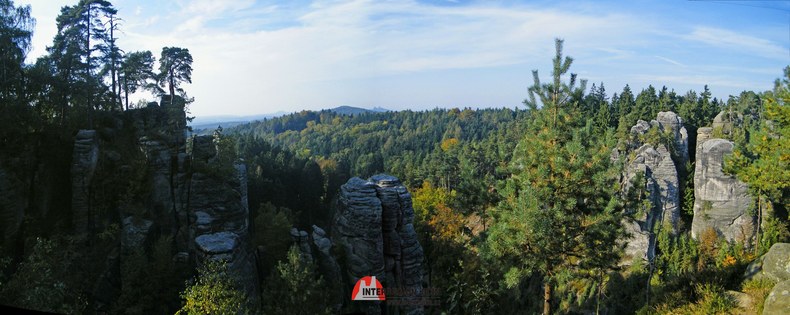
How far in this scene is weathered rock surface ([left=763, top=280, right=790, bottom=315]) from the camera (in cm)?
1159

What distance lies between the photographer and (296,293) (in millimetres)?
17281

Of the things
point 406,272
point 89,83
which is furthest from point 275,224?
point 89,83

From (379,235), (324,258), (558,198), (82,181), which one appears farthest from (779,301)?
(82,181)

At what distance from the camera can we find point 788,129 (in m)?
19.3

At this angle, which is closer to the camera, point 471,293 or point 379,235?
point 379,235

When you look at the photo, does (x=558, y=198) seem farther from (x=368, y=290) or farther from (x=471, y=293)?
(x=471, y=293)

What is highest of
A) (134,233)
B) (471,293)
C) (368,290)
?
(134,233)

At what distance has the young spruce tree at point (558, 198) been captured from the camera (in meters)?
13.1

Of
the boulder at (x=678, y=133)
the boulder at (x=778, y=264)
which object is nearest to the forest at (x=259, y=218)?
the boulder at (x=778, y=264)

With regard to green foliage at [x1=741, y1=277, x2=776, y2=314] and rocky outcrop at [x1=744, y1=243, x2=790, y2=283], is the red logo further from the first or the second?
rocky outcrop at [x1=744, y1=243, x2=790, y2=283]

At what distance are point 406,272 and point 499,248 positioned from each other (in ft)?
43.7

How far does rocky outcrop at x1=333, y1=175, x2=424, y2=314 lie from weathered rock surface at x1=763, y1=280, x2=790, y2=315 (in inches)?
637

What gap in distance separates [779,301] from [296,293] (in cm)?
1575

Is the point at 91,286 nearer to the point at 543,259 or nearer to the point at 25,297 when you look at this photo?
the point at 25,297
